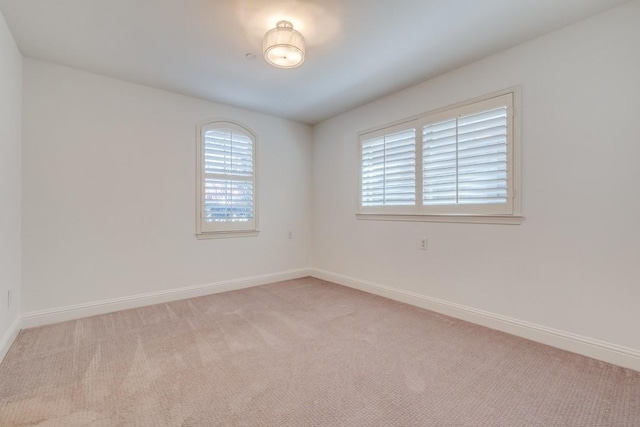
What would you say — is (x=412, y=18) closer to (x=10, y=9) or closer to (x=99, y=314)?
(x=10, y=9)

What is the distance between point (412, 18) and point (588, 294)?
2.43 meters

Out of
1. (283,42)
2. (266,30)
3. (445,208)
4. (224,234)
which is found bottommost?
(224,234)

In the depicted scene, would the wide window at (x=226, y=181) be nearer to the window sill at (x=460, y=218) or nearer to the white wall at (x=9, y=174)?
the white wall at (x=9, y=174)

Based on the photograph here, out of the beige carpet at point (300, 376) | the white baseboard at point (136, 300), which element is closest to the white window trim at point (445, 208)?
the beige carpet at point (300, 376)

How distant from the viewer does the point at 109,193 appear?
308 cm

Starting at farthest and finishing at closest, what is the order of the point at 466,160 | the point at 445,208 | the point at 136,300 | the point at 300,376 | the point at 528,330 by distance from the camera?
the point at 136,300 < the point at 445,208 < the point at 466,160 < the point at 528,330 < the point at 300,376

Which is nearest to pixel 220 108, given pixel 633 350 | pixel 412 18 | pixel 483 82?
pixel 412 18

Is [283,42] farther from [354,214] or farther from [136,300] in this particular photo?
[136,300]

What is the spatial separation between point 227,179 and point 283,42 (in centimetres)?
216

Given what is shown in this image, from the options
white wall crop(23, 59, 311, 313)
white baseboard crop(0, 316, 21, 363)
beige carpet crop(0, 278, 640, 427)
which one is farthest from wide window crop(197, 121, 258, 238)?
white baseboard crop(0, 316, 21, 363)

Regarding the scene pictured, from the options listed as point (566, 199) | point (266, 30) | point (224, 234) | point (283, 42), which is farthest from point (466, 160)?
point (224, 234)

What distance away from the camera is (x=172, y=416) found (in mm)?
1533

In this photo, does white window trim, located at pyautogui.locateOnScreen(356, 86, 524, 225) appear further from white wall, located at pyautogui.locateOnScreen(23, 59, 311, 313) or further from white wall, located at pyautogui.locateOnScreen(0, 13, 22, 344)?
white wall, located at pyautogui.locateOnScreen(0, 13, 22, 344)

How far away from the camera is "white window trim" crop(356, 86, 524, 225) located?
2502mm
